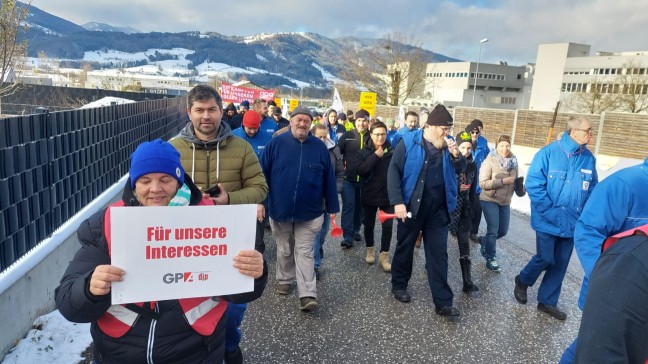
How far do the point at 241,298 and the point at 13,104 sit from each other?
72.4 feet

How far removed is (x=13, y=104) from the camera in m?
19.3

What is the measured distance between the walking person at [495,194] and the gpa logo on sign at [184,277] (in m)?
4.66

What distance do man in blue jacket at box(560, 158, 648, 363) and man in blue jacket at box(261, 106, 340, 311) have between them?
2565 mm

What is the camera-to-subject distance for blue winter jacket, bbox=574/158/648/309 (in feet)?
7.79

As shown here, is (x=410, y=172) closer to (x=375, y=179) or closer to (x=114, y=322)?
(x=375, y=179)

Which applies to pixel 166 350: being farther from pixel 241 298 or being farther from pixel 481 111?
pixel 481 111

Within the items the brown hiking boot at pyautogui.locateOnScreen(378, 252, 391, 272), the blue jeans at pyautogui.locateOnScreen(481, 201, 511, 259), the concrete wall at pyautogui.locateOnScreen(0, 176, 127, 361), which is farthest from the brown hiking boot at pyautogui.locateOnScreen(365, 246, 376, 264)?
the concrete wall at pyautogui.locateOnScreen(0, 176, 127, 361)

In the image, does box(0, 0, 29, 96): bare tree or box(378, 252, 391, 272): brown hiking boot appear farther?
box(0, 0, 29, 96): bare tree

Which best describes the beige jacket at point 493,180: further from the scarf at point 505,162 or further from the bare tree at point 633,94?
the bare tree at point 633,94

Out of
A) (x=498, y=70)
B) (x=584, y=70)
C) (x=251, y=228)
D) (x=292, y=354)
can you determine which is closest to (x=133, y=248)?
(x=251, y=228)

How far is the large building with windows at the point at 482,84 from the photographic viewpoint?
8962cm

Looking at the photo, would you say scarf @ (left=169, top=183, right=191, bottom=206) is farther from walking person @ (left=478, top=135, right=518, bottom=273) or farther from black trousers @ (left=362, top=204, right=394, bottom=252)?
walking person @ (left=478, top=135, right=518, bottom=273)

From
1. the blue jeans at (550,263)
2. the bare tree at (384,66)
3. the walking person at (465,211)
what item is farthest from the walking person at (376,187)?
the bare tree at (384,66)

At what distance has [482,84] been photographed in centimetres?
9244
